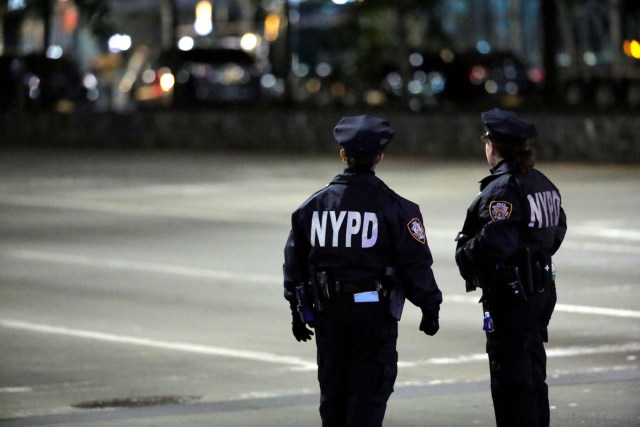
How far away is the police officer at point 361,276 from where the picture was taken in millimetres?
6215

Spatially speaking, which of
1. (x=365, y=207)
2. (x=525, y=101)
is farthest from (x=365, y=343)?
(x=525, y=101)

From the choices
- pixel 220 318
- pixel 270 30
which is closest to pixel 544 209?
pixel 220 318

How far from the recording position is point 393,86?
4419cm

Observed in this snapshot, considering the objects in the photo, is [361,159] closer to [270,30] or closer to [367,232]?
[367,232]

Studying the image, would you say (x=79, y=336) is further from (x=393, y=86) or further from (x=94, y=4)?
(x=393, y=86)

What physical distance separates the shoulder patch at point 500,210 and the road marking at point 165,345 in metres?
3.58

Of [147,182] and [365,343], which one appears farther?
[147,182]

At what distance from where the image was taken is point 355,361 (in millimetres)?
6242

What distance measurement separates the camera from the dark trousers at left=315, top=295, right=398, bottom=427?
244 inches

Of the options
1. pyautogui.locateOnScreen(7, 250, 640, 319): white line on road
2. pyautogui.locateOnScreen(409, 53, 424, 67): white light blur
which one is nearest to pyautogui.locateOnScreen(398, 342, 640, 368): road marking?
pyautogui.locateOnScreen(7, 250, 640, 319): white line on road

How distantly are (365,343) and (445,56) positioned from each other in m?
37.8

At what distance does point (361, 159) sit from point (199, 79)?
3792 cm

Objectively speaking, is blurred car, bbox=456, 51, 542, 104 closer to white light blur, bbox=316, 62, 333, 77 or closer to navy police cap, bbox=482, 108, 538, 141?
white light blur, bbox=316, 62, 333, 77

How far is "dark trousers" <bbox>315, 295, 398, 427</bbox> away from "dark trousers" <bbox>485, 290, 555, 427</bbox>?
811 millimetres
